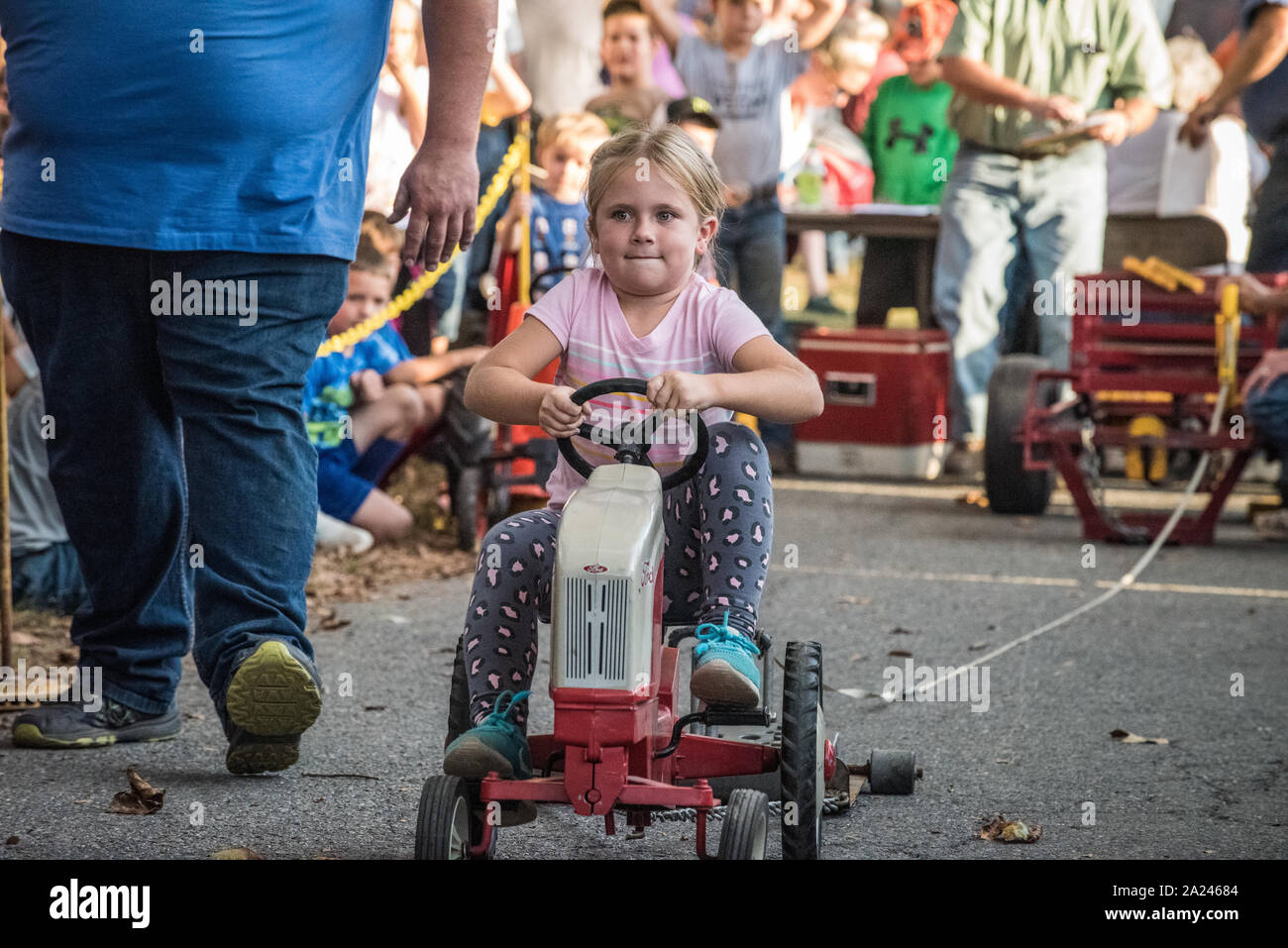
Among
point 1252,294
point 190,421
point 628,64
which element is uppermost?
point 628,64

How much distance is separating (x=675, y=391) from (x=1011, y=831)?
3.44ft

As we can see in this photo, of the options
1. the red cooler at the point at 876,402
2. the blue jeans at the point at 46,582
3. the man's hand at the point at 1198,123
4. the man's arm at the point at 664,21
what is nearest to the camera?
the blue jeans at the point at 46,582

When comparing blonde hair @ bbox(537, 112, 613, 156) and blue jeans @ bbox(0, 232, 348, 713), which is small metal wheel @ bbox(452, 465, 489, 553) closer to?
blonde hair @ bbox(537, 112, 613, 156)

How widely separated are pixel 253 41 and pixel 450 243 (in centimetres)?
51

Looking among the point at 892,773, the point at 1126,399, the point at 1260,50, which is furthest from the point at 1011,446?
the point at 892,773

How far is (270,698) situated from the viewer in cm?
324

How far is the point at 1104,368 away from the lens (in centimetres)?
737

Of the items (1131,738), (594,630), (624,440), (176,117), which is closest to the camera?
(594,630)

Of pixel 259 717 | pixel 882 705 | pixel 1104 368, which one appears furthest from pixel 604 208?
pixel 1104 368

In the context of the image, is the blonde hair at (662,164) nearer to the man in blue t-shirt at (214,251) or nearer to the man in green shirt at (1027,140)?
the man in blue t-shirt at (214,251)

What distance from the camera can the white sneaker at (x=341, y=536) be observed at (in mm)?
6039

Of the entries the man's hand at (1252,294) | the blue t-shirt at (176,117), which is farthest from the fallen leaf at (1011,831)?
the man's hand at (1252,294)

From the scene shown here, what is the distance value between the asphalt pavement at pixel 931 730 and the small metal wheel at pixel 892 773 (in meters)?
0.03

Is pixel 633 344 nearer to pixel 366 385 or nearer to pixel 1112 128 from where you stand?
pixel 366 385
